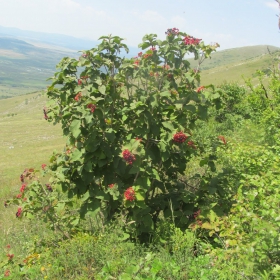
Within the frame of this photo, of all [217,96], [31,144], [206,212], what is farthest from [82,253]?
[31,144]

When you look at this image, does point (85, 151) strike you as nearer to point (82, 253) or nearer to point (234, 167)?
point (82, 253)

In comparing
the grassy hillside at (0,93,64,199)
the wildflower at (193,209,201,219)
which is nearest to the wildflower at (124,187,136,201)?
the wildflower at (193,209,201,219)

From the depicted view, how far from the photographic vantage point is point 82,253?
436cm

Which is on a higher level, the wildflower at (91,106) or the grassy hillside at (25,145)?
the wildflower at (91,106)

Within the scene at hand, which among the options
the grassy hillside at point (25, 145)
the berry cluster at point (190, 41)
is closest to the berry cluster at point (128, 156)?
the berry cluster at point (190, 41)

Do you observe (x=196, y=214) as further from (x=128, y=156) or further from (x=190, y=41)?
(x=190, y=41)

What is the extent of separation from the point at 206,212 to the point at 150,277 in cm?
165

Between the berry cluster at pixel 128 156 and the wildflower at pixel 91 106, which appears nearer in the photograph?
the berry cluster at pixel 128 156

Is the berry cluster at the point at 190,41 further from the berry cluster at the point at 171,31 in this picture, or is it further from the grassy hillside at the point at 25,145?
the grassy hillside at the point at 25,145

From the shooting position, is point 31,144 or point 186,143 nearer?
point 186,143

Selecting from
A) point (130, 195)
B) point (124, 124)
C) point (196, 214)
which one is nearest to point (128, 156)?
point (130, 195)

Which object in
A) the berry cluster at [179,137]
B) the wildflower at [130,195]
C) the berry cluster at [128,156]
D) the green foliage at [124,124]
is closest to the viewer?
the berry cluster at [128,156]

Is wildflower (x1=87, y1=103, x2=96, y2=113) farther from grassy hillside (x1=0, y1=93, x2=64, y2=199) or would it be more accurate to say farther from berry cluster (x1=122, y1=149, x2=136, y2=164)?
grassy hillside (x1=0, y1=93, x2=64, y2=199)

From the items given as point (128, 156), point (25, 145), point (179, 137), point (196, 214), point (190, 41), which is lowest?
point (25, 145)
